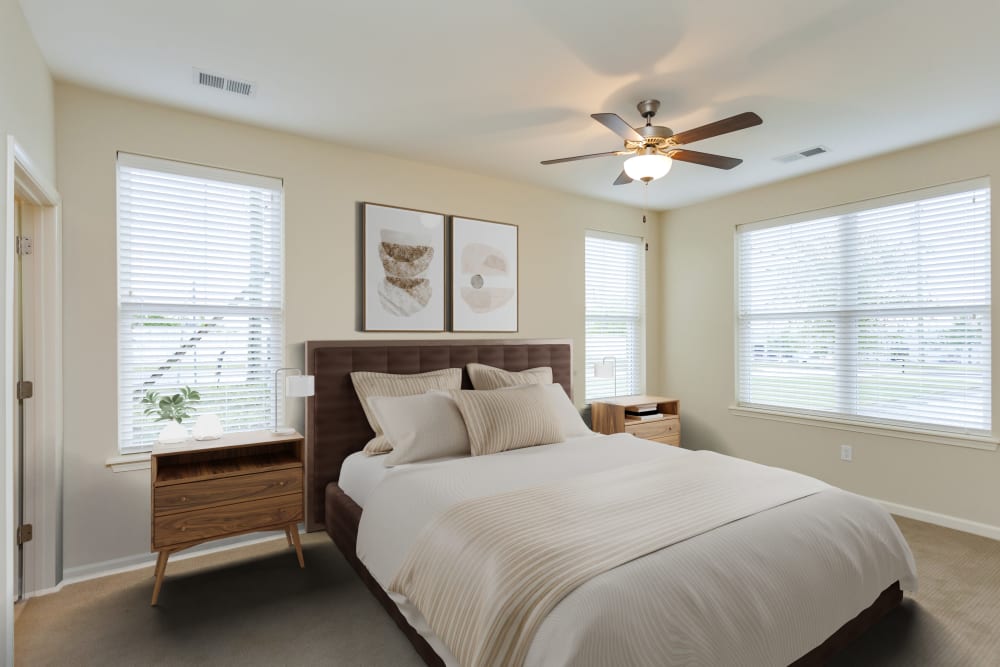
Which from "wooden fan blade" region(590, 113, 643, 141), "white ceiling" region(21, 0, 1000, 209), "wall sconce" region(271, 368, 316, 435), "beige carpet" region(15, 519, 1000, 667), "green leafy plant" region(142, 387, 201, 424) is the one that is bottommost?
"beige carpet" region(15, 519, 1000, 667)

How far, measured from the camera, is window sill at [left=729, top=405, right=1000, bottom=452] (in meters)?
3.41

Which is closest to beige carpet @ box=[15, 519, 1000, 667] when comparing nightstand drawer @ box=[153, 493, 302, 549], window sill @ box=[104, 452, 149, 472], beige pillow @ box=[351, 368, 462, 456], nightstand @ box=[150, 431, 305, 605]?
nightstand @ box=[150, 431, 305, 605]

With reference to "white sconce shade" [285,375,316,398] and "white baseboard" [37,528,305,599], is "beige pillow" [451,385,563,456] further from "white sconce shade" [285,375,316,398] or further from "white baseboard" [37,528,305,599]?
"white baseboard" [37,528,305,599]

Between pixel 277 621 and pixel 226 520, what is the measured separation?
60 cm

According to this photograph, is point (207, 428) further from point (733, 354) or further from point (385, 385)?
point (733, 354)

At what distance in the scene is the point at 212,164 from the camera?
10.4 feet

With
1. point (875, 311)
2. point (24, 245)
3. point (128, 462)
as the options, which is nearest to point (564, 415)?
point (875, 311)

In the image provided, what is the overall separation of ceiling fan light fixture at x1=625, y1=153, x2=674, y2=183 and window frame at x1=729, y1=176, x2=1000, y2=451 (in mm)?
2275

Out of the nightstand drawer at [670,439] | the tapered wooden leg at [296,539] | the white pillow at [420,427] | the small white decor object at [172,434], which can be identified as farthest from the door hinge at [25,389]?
the nightstand drawer at [670,439]

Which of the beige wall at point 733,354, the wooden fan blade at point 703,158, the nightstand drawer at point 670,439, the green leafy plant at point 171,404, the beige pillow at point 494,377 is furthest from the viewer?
the nightstand drawer at point 670,439

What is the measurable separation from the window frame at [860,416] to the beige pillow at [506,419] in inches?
92.8

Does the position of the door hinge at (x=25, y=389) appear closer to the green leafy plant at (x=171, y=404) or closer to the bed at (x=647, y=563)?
the green leafy plant at (x=171, y=404)

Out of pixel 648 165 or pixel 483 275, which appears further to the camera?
pixel 483 275

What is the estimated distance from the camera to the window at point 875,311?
3482 mm
